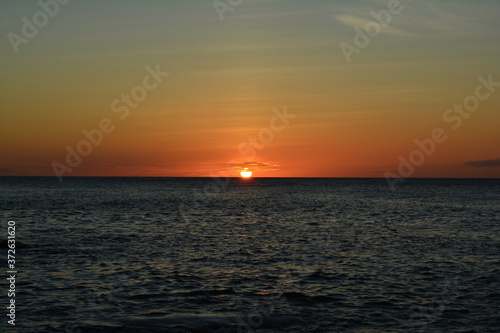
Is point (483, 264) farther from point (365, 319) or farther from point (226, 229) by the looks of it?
point (226, 229)

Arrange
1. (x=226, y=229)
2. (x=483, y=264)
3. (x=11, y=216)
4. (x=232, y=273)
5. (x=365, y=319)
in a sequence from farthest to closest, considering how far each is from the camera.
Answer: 1. (x=11, y=216)
2. (x=226, y=229)
3. (x=483, y=264)
4. (x=232, y=273)
5. (x=365, y=319)

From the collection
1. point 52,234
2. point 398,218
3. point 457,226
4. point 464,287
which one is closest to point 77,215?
point 52,234

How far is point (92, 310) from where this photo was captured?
20234mm

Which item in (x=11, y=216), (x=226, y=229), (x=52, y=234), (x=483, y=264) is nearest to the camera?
(x=483, y=264)

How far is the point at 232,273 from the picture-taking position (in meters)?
27.7

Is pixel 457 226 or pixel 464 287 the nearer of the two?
pixel 464 287

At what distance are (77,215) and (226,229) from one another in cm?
2242

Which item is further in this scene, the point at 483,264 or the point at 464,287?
the point at 483,264

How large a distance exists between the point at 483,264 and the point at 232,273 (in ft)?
50.2

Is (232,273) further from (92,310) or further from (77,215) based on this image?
(77,215)

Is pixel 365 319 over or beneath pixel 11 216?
beneath

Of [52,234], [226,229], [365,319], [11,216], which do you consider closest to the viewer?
[365,319]

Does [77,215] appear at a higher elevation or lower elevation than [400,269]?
higher

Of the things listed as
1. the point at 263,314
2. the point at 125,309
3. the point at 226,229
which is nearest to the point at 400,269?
the point at 263,314
